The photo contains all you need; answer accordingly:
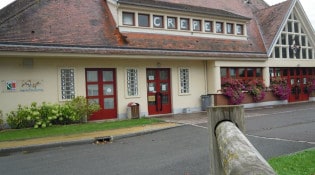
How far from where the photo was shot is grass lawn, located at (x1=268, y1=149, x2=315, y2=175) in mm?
5898

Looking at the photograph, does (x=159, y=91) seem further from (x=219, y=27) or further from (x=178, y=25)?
(x=219, y=27)

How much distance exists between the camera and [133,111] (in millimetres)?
16891

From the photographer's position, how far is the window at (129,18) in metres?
17.8

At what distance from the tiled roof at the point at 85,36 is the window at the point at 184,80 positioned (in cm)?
140

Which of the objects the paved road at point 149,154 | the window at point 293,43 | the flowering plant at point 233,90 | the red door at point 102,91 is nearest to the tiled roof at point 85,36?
the red door at point 102,91

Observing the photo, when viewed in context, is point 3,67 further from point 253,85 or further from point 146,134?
point 253,85

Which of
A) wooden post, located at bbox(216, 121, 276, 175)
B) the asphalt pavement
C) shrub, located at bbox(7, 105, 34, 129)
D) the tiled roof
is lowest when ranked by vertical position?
the asphalt pavement

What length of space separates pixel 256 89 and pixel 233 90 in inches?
79.4

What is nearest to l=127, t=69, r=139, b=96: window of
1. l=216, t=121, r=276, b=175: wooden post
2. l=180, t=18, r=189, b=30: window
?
l=180, t=18, r=189, b=30: window

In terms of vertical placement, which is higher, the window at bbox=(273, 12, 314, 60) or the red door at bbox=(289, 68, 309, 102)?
the window at bbox=(273, 12, 314, 60)

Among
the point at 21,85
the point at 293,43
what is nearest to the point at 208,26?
the point at 293,43

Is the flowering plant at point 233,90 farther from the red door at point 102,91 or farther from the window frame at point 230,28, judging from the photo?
the red door at point 102,91

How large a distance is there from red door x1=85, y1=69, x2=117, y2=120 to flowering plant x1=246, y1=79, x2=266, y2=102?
9.31m

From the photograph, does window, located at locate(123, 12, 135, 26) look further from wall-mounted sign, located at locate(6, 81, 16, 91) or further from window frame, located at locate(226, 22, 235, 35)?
window frame, located at locate(226, 22, 235, 35)
